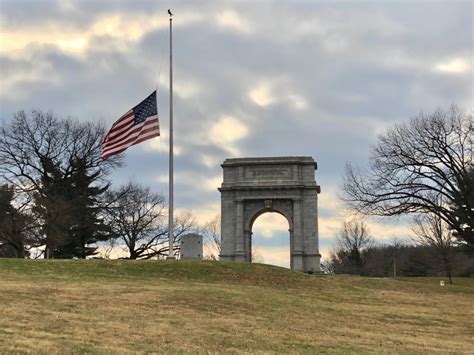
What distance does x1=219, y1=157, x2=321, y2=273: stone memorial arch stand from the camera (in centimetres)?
4356

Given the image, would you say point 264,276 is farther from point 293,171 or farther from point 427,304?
point 293,171

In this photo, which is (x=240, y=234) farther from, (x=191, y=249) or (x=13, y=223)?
(x=13, y=223)

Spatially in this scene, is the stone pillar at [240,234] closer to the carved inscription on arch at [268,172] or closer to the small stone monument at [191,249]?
the carved inscription on arch at [268,172]

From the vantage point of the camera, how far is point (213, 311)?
1565cm

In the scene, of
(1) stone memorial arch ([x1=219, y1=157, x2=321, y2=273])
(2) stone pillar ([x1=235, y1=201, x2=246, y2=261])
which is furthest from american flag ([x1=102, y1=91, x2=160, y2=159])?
(2) stone pillar ([x1=235, y1=201, x2=246, y2=261])

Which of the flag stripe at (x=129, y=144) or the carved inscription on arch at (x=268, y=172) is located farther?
the carved inscription on arch at (x=268, y=172)

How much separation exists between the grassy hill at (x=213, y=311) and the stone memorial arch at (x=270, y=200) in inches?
615

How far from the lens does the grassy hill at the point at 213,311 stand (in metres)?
11.0

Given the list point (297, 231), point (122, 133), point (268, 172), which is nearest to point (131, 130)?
point (122, 133)

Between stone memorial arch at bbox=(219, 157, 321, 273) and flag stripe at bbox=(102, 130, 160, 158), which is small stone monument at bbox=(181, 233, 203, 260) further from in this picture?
stone memorial arch at bbox=(219, 157, 321, 273)

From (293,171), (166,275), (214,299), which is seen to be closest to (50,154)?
(293,171)

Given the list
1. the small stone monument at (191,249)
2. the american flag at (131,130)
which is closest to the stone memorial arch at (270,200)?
the small stone monument at (191,249)

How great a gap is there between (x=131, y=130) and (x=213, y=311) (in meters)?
11.6

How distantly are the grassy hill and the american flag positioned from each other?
5675mm
